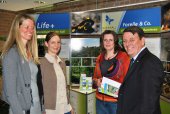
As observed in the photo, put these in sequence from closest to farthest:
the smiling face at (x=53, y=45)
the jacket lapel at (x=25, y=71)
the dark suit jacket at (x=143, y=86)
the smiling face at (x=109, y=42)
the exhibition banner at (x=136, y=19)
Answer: the dark suit jacket at (x=143, y=86), the jacket lapel at (x=25, y=71), the smiling face at (x=53, y=45), the smiling face at (x=109, y=42), the exhibition banner at (x=136, y=19)

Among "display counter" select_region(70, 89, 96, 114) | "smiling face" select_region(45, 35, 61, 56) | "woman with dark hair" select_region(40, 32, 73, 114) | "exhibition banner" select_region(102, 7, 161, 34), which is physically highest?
"exhibition banner" select_region(102, 7, 161, 34)

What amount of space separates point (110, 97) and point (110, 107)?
0.11m

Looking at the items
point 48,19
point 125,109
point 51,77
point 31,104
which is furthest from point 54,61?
point 48,19

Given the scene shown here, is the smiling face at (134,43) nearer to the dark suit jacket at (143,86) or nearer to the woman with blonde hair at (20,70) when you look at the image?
the dark suit jacket at (143,86)

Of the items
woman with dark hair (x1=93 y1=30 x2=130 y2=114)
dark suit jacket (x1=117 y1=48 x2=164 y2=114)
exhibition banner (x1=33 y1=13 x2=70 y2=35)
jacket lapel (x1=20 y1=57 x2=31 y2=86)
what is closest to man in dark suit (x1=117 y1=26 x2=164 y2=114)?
dark suit jacket (x1=117 y1=48 x2=164 y2=114)

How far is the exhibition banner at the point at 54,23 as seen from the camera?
14.4 feet

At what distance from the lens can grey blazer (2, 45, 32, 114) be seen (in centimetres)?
164

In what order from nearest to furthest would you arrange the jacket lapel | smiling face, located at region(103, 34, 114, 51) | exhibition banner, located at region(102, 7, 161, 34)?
the jacket lapel, smiling face, located at region(103, 34, 114, 51), exhibition banner, located at region(102, 7, 161, 34)

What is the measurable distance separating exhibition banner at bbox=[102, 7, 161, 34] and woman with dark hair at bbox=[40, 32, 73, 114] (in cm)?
181

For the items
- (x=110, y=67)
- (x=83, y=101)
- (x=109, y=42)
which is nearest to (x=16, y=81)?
(x=110, y=67)

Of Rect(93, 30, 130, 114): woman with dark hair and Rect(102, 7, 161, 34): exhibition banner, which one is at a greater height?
Rect(102, 7, 161, 34): exhibition banner

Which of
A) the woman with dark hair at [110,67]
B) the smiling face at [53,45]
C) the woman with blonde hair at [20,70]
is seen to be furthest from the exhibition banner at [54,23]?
the woman with blonde hair at [20,70]

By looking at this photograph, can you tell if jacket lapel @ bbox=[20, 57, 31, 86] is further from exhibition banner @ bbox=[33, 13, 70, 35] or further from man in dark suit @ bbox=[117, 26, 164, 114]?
exhibition banner @ bbox=[33, 13, 70, 35]

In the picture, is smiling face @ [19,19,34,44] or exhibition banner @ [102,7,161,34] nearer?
smiling face @ [19,19,34,44]
